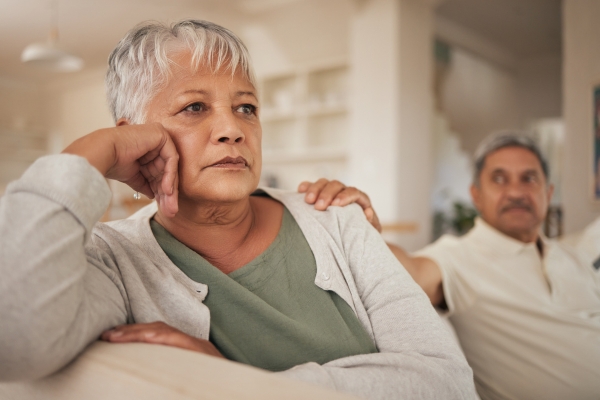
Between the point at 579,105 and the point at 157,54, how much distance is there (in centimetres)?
339

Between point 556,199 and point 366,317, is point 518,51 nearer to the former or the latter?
point 556,199

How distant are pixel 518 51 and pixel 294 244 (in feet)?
25.2

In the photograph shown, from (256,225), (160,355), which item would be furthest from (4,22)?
(160,355)

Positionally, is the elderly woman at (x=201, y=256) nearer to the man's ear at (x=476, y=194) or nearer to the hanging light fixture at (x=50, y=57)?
the man's ear at (x=476, y=194)

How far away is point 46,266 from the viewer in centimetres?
66

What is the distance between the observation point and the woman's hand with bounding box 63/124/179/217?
2.65 feet

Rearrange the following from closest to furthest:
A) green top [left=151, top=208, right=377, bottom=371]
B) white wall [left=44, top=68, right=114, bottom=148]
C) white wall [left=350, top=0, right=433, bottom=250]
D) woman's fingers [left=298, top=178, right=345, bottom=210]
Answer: green top [left=151, top=208, right=377, bottom=371]
woman's fingers [left=298, top=178, right=345, bottom=210]
white wall [left=350, top=0, right=433, bottom=250]
white wall [left=44, top=68, right=114, bottom=148]

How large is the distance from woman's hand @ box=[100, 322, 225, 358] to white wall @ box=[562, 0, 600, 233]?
3.35m

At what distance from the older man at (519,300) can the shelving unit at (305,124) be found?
346 centimetres

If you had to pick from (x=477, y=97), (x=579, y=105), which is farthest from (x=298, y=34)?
(x=477, y=97)

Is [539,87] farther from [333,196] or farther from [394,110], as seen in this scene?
[333,196]

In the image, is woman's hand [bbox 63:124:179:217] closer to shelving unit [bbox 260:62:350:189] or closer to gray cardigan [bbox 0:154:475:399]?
gray cardigan [bbox 0:154:475:399]

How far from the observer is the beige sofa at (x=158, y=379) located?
53 centimetres

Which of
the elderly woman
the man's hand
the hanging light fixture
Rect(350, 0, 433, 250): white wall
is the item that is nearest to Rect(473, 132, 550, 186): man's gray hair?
the man's hand
